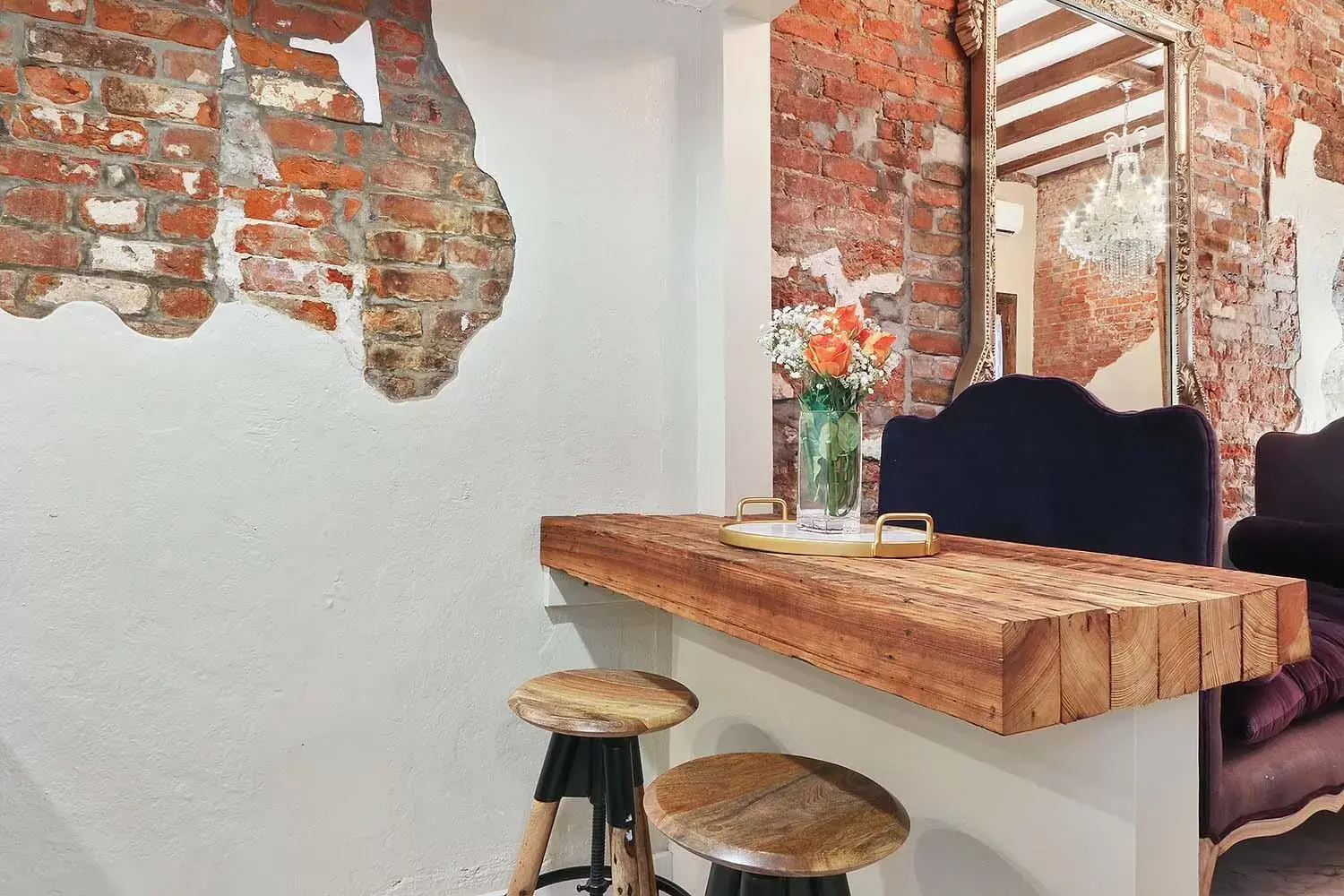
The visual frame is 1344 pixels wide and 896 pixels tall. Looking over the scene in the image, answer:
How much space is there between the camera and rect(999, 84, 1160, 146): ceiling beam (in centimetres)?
271

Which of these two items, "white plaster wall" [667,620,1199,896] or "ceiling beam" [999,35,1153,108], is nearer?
"white plaster wall" [667,620,1199,896]

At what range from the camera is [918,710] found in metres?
1.46

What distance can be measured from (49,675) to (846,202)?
2.19 meters

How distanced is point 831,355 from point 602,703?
2.39ft

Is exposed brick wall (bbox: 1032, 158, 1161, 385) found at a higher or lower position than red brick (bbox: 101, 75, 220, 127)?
lower

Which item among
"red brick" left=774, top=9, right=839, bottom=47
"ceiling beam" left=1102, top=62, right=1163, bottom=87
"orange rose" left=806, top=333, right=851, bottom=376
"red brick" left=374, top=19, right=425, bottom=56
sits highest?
"ceiling beam" left=1102, top=62, right=1163, bottom=87

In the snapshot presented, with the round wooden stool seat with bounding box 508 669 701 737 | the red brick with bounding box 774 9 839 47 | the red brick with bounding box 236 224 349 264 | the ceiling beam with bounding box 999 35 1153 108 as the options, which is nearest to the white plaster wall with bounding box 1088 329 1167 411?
the ceiling beam with bounding box 999 35 1153 108

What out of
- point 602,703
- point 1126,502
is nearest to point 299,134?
point 602,703

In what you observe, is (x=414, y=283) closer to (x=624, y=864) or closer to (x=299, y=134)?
(x=299, y=134)

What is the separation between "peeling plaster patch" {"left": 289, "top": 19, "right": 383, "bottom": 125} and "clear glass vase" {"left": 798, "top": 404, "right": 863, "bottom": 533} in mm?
1175

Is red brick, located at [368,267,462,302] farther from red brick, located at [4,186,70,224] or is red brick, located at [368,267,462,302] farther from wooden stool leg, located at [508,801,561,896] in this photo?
wooden stool leg, located at [508,801,561,896]

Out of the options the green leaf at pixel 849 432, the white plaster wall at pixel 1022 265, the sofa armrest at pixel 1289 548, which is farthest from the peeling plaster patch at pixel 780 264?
the sofa armrest at pixel 1289 548

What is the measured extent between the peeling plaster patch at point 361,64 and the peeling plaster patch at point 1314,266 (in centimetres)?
342

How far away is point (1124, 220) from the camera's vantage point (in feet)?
9.91
